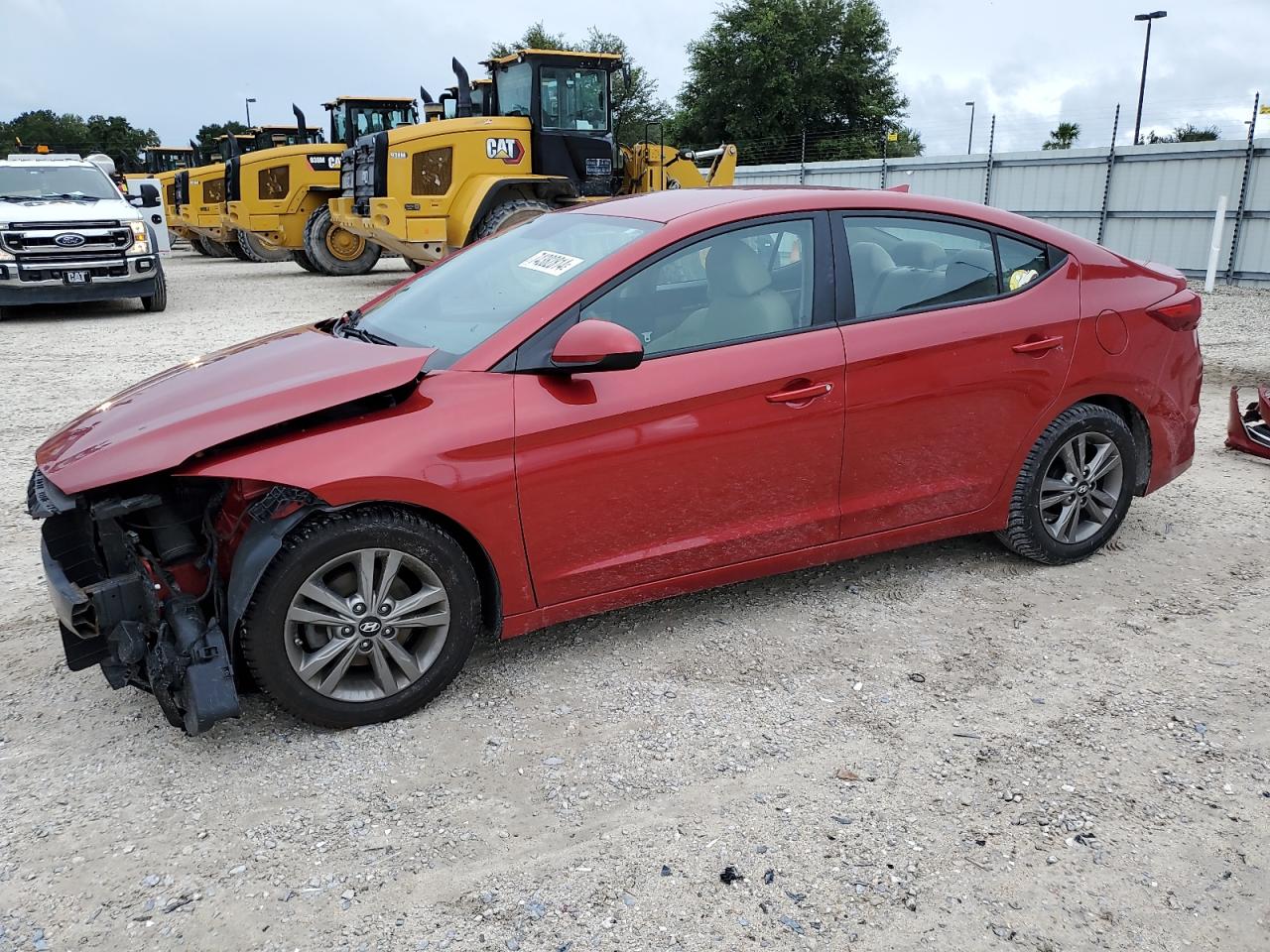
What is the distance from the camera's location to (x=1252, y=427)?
5844mm

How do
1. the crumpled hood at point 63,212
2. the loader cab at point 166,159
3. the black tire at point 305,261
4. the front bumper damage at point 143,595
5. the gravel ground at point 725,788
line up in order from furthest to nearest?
the loader cab at point 166,159
the black tire at point 305,261
the crumpled hood at point 63,212
the front bumper damage at point 143,595
the gravel ground at point 725,788

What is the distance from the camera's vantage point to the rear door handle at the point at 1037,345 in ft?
12.8

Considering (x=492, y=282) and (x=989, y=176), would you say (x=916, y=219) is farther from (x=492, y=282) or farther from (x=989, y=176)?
(x=989, y=176)

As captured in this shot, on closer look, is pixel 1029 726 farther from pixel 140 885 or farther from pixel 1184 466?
pixel 140 885

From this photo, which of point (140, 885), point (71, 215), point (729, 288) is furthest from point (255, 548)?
point (71, 215)

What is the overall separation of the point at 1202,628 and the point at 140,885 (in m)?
3.57

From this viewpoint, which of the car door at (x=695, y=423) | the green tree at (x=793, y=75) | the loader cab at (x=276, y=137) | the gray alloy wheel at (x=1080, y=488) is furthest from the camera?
the green tree at (x=793, y=75)

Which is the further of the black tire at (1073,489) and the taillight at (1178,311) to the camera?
the taillight at (1178,311)

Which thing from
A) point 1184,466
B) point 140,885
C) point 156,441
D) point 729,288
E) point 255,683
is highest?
point 729,288

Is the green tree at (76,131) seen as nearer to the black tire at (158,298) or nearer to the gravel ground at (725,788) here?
the black tire at (158,298)

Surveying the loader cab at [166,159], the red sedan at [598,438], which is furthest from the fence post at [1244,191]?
the loader cab at [166,159]

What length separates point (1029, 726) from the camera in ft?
10.2

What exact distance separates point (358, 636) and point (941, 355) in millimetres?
A: 2298

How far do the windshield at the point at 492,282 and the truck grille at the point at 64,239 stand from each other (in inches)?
428
